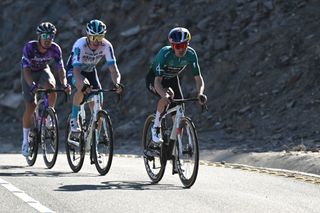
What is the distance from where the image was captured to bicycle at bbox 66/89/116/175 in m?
13.2

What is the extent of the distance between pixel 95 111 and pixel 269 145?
25.4ft

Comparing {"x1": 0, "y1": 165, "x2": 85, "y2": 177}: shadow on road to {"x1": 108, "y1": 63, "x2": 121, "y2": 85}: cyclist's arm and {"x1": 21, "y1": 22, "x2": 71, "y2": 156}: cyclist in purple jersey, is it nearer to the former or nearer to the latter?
{"x1": 21, "y1": 22, "x2": 71, "y2": 156}: cyclist in purple jersey

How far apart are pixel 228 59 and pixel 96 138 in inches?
502

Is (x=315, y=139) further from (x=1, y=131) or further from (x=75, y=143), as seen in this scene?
(x=1, y=131)

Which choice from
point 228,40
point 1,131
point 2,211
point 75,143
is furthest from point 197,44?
point 2,211

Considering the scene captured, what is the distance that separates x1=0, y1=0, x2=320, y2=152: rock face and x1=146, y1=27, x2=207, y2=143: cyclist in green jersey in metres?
6.66

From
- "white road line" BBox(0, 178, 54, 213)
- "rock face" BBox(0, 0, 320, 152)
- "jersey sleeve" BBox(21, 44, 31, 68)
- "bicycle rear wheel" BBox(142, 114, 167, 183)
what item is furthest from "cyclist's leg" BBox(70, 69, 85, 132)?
"rock face" BBox(0, 0, 320, 152)

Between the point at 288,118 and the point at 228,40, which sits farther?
the point at 228,40

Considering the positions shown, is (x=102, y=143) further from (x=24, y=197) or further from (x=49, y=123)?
(x=24, y=197)

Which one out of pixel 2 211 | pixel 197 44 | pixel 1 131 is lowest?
pixel 2 211

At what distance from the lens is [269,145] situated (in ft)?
67.4

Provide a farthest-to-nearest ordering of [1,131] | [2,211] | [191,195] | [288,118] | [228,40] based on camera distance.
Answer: [1,131], [228,40], [288,118], [191,195], [2,211]

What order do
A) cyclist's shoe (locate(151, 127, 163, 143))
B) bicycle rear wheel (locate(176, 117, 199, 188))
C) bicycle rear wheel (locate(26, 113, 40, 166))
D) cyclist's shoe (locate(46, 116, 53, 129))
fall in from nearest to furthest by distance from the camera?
bicycle rear wheel (locate(176, 117, 199, 188)) → cyclist's shoe (locate(151, 127, 163, 143)) → cyclist's shoe (locate(46, 116, 53, 129)) → bicycle rear wheel (locate(26, 113, 40, 166))

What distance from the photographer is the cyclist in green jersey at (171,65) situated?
12242 millimetres
